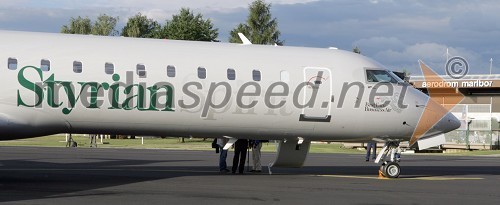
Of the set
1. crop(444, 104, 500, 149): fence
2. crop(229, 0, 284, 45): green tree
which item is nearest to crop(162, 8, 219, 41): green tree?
crop(229, 0, 284, 45): green tree

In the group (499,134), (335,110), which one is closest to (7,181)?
(335,110)

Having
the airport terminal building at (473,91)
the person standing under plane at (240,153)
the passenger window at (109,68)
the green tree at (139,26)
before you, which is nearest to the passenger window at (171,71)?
the passenger window at (109,68)

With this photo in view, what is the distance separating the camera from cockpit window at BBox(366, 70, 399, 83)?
24797 millimetres

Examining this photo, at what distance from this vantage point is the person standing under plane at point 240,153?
27016 mm

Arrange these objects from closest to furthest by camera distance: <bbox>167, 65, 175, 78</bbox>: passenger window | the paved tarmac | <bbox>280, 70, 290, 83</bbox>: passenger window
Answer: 1. the paved tarmac
2. <bbox>167, 65, 175, 78</bbox>: passenger window
3. <bbox>280, 70, 290, 83</bbox>: passenger window

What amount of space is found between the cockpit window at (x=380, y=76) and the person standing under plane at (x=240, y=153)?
14.8 ft

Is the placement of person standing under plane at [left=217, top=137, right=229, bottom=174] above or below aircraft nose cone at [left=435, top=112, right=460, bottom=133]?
below

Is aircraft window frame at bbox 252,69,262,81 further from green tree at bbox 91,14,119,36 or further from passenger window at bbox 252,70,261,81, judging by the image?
green tree at bbox 91,14,119,36

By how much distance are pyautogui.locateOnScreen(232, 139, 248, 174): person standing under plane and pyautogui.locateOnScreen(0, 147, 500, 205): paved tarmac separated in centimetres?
82

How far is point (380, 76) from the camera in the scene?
24938 mm

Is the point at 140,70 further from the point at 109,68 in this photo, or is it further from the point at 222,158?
the point at 222,158

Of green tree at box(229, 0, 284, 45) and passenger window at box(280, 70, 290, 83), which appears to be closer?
passenger window at box(280, 70, 290, 83)

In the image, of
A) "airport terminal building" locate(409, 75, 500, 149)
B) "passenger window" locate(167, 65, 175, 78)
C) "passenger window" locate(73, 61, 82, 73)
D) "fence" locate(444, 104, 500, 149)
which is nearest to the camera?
"passenger window" locate(73, 61, 82, 73)

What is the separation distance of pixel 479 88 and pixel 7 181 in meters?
76.7
